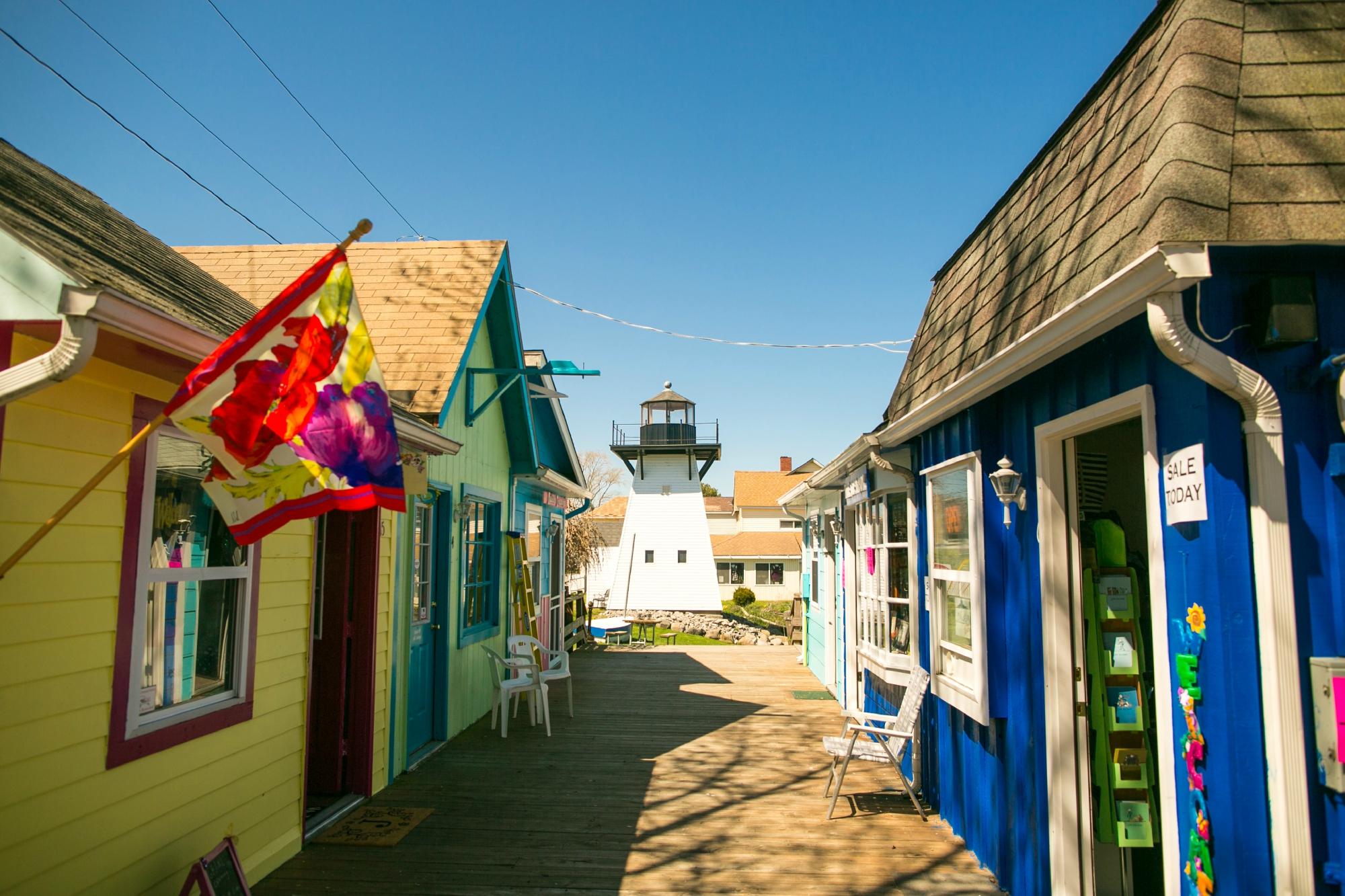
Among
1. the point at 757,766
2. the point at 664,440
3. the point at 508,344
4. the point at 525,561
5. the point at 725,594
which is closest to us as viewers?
the point at 757,766

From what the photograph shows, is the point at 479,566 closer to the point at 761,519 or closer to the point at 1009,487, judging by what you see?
the point at 1009,487

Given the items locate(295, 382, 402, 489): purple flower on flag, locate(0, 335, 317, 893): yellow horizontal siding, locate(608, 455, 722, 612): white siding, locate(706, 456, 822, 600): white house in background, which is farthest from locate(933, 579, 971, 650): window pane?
locate(706, 456, 822, 600): white house in background

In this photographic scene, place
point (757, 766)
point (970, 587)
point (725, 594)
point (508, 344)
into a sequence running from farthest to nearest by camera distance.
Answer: point (725, 594) → point (508, 344) → point (757, 766) → point (970, 587)

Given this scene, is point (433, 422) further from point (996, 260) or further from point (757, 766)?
point (996, 260)

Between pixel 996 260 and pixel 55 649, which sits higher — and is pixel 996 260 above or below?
above

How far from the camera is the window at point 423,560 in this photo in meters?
7.38

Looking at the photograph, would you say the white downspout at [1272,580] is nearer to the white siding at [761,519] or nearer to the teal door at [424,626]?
the teal door at [424,626]

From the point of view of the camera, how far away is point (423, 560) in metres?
7.62

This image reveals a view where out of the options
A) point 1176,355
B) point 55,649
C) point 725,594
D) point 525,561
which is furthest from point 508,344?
point 725,594

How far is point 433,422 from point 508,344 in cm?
239

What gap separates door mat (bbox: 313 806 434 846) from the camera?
5.20m

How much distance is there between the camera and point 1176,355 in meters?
2.51

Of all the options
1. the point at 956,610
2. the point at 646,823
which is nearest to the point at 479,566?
the point at 646,823

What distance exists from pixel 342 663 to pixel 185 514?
240cm
